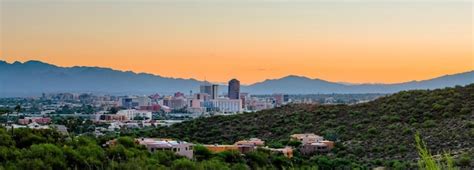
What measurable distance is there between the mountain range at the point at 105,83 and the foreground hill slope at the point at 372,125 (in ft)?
262

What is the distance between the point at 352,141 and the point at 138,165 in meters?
13.0

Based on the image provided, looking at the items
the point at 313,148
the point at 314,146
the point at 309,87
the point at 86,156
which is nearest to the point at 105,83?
the point at 309,87

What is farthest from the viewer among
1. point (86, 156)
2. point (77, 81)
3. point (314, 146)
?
point (77, 81)

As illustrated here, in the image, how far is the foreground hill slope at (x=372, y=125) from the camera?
19.9m

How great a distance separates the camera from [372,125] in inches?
981

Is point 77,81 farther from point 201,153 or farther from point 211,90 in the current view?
point 201,153

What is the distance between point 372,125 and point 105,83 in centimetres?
11280

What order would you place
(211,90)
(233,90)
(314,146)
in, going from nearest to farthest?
(314,146) → (233,90) → (211,90)

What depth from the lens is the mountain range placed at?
388 feet

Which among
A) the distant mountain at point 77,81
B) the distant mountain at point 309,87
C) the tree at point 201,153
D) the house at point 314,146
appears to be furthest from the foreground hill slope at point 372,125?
the distant mountain at point 77,81

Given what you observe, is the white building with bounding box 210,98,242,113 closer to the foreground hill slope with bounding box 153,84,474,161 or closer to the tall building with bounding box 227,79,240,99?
the tall building with bounding box 227,79,240,99

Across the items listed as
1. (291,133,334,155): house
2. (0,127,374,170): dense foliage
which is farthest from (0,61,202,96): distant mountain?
(0,127,374,170): dense foliage

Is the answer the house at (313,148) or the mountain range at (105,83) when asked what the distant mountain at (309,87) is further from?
the house at (313,148)

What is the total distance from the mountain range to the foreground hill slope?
79.8 meters
